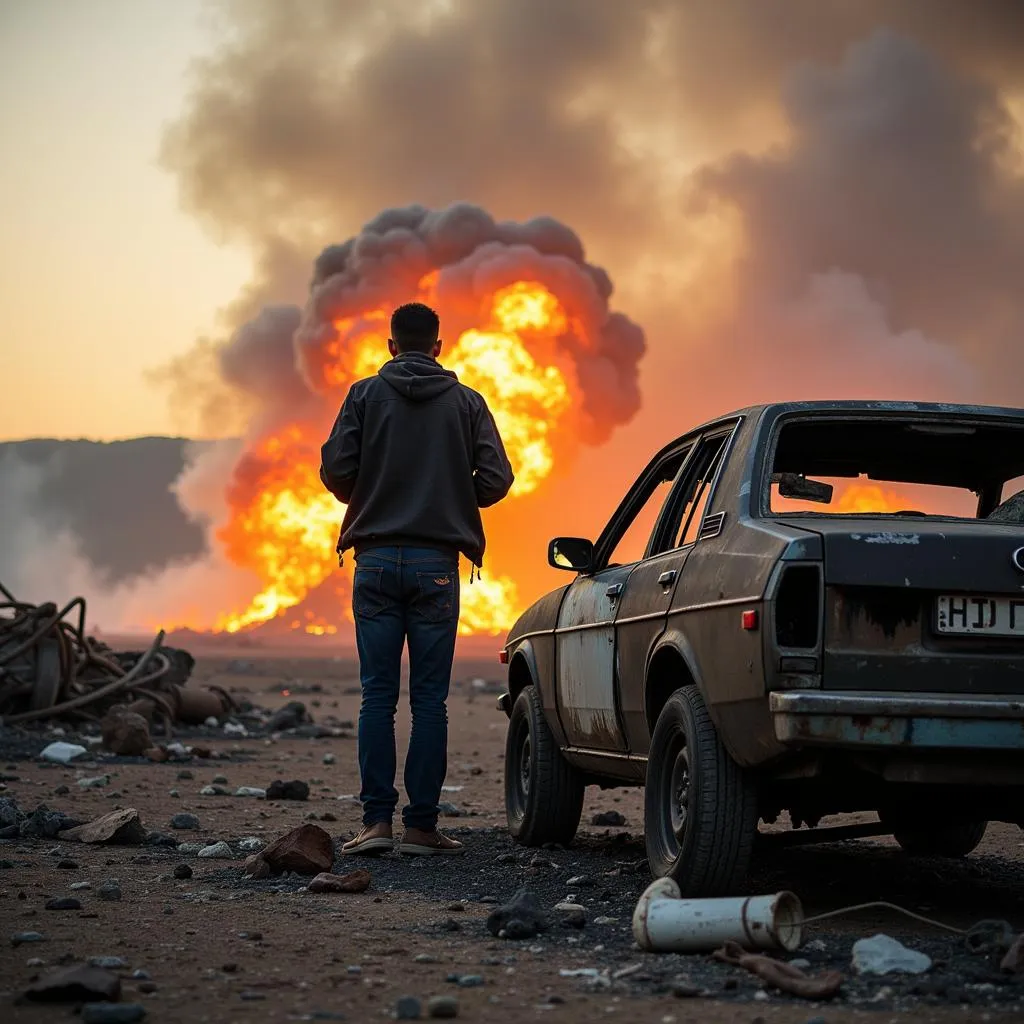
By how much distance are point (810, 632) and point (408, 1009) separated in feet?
5.54

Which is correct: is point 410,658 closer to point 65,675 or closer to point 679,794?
point 679,794

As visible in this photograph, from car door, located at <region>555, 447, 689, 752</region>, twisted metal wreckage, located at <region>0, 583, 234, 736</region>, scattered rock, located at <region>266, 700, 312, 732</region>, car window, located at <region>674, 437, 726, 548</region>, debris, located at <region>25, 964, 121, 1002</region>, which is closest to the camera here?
debris, located at <region>25, 964, 121, 1002</region>

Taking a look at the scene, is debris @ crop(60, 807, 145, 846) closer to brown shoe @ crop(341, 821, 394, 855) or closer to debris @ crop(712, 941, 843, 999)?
brown shoe @ crop(341, 821, 394, 855)

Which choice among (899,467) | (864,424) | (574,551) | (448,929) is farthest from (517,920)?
(899,467)

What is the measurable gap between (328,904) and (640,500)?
244cm

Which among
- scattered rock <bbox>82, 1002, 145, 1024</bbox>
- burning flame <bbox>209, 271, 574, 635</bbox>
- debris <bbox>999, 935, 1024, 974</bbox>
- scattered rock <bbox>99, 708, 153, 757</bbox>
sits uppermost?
burning flame <bbox>209, 271, 574, 635</bbox>

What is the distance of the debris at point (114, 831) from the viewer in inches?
282

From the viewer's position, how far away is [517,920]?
4828 mm

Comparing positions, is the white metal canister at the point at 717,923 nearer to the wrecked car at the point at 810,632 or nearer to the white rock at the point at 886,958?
the white rock at the point at 886,958

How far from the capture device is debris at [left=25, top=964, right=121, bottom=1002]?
384 cm

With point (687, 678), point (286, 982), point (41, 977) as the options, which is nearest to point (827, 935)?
point (687, 678)

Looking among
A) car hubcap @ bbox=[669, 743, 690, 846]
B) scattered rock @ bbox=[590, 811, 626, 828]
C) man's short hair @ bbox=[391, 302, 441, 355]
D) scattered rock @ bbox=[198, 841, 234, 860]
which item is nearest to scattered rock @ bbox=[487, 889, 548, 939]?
car hubcap @ bbox=[669, 743, 690, 846]

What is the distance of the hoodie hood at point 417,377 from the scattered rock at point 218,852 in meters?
2.22

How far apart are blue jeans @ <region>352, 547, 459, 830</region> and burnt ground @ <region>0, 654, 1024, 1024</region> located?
13.7 inches
